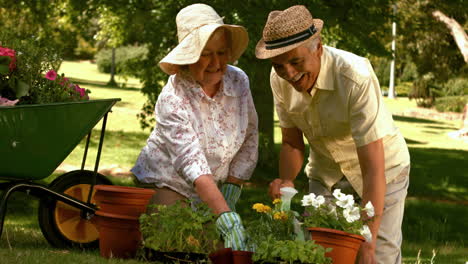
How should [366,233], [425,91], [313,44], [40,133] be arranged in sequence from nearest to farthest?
[366,233], [313,44], [40,133], [425,91]

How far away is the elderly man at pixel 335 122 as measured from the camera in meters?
3.03

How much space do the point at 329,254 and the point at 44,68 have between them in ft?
7.99

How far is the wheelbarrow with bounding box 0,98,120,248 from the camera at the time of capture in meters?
4.08

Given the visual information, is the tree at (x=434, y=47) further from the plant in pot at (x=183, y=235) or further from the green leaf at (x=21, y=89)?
the plant in pot at (x=183, y=235)

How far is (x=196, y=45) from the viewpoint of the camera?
11.4 feet

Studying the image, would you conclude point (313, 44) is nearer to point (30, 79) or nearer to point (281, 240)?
point (281, 240)

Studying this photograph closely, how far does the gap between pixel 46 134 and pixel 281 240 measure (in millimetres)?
1803

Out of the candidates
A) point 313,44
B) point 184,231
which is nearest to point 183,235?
point 184,231

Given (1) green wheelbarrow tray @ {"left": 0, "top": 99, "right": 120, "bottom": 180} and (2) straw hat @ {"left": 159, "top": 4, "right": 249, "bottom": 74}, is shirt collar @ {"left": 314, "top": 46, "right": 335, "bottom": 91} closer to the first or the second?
(2) straw hat @ {"left": 159, "top": 4, "right": 249, "bottom": 74}

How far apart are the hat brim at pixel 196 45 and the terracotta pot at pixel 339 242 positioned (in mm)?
1026

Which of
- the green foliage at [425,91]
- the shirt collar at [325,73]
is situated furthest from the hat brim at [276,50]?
the green foliage at [425,91]

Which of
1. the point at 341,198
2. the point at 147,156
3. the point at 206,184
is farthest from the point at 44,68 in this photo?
the point at 341,198

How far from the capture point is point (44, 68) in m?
4.61

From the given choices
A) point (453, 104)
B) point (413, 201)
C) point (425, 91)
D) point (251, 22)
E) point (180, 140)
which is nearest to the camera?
point (180, 140)
